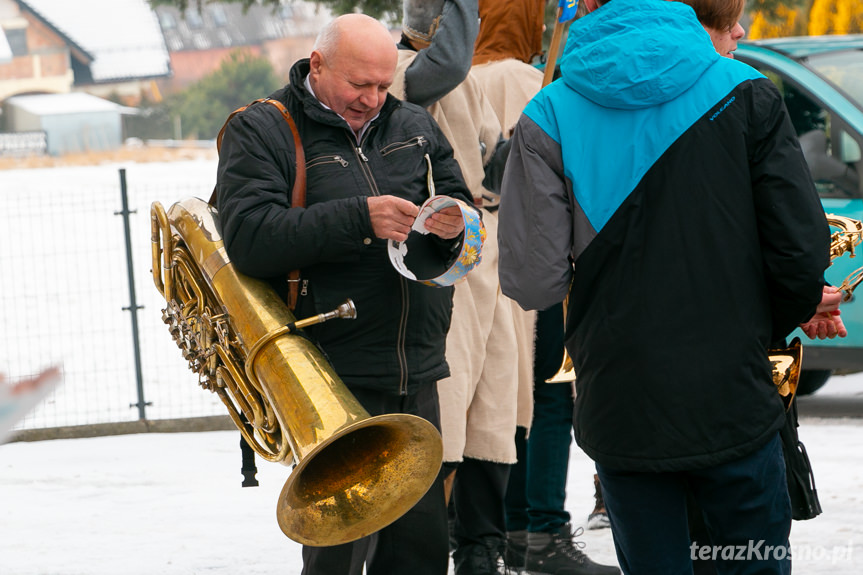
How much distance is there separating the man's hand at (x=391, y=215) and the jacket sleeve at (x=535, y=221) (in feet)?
0.99

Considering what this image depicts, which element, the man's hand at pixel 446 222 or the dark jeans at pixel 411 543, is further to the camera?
the dark jeans at pixel 411 543

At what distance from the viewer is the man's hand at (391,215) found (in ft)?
8.45

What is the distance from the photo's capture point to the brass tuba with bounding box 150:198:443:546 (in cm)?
247

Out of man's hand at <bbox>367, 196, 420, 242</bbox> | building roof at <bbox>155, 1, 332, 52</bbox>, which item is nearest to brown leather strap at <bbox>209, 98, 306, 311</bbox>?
man's hand at <bbox>367, 196, 420, 242</bbox>

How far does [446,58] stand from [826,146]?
3.36 metres

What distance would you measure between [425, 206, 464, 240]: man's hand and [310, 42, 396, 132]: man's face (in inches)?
13.9

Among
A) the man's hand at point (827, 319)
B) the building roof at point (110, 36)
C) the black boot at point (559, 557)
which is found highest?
the man's hand at point (827, 319)

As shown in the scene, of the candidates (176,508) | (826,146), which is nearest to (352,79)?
(176,508)

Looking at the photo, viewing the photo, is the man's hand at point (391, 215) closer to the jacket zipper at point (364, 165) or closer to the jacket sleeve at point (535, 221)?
the jacket zipper at point (364, 165)

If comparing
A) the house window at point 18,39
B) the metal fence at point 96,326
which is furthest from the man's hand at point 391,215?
the house window at point 18,39

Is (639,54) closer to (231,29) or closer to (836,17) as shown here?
(836,17)

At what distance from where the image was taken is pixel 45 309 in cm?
927

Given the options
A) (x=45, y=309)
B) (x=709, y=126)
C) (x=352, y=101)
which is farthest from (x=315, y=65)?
(x=45, y=309)

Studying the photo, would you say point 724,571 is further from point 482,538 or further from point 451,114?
point 451,114
